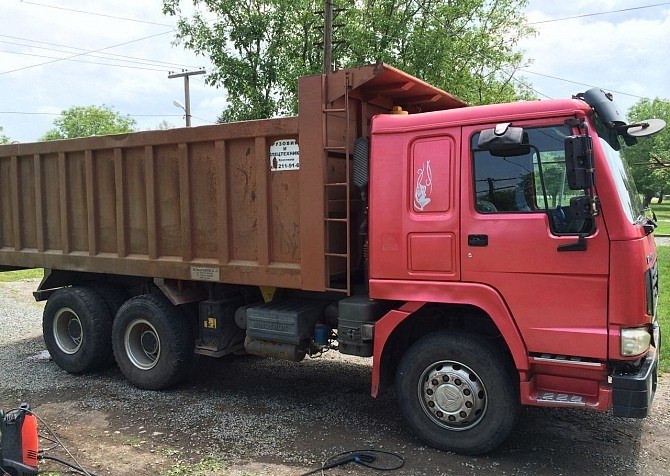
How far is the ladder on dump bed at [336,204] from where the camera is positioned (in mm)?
4832

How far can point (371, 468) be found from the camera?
4.20 m

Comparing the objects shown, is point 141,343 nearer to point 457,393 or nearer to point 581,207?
point 457,393

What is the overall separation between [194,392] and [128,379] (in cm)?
77

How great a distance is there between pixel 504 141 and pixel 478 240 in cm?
74

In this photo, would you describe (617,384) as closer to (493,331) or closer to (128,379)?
(493,331)

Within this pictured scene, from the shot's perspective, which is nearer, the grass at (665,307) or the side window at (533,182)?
the side window at (533,182)

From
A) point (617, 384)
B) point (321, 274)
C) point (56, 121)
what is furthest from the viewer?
point (56, 121)

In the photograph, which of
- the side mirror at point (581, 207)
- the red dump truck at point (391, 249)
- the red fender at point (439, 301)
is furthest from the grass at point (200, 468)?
the side mirror at point (581, 207)

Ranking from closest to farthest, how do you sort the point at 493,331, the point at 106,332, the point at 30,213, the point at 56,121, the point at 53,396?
the point at 493,331 < the point at 53,396 < the point at 106,332 < the point at 30,213 < the point at 56,121

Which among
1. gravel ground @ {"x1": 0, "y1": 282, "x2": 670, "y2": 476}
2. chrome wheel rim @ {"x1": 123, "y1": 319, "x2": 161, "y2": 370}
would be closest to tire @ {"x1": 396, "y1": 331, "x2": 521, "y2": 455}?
gravel ground @ {"x1": 0, "y1": 282, "x2": 670, "y2": 476}

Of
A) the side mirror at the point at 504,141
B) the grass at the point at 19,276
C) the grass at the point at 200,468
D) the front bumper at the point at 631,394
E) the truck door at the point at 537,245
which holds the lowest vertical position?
the grass at the point at 200,468

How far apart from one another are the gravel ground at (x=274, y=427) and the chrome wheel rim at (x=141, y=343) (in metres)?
0.32

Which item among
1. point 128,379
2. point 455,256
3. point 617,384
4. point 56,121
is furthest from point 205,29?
point 56,121

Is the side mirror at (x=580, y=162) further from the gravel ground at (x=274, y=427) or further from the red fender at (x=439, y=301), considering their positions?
the gravel ground at (x=274, y=427)
